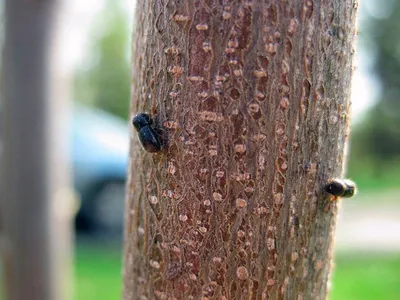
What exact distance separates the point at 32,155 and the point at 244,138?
228 centimetres

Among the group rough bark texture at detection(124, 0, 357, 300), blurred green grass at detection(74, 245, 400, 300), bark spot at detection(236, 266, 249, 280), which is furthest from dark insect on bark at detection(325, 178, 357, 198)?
blurred green grass at detection(74, 245, 400, 300)

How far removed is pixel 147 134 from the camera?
1094 mm

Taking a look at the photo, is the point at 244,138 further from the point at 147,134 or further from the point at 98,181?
the point at 98,181

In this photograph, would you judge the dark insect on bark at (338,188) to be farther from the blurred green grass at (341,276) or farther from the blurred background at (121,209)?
the blurred green grass at (341,276)

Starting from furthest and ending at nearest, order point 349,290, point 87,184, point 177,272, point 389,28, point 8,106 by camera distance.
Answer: point 389,28 < point 87,184 < point 349,290 < point 8,106 < point 177,272

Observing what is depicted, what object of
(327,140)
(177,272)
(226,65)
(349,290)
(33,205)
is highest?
(226,65)

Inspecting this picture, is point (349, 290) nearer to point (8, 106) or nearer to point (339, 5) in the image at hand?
point (8, 106)

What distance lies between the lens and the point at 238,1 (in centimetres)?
101

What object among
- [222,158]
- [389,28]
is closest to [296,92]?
[222,158]

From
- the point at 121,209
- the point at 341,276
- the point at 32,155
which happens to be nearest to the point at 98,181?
the point at 121,209

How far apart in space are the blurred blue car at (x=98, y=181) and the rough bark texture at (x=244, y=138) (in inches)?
222

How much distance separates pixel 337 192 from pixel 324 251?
0.47ft

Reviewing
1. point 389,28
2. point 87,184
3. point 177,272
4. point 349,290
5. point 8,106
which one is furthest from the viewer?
point 389,28

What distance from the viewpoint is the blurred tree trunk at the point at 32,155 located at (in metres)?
3.05
